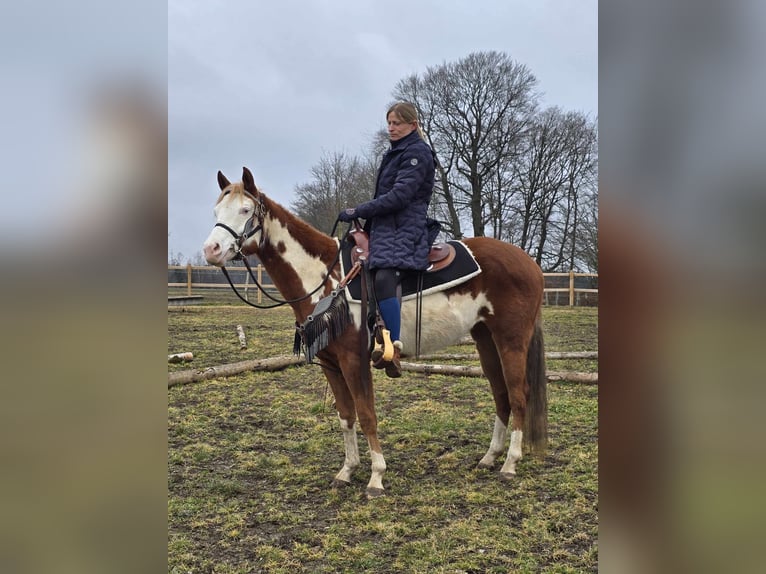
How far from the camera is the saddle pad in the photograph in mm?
4164

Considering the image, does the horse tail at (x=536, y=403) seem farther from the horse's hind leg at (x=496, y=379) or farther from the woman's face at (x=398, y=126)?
the woman's face at (x=398, y=126)

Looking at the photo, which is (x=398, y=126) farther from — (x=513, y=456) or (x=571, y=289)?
(x=571, y=289)

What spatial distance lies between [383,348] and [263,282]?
65.9ft

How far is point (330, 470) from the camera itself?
4.53 meters

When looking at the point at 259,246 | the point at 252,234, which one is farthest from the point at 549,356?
the point at 252,234

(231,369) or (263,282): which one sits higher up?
(263,282)

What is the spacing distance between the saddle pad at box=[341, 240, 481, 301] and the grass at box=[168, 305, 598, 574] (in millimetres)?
1515

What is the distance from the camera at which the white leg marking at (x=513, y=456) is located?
428 centimetres

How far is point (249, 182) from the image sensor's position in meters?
4.00

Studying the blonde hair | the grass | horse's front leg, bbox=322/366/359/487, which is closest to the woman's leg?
horse's front leg, bbox=322/366/359/487
